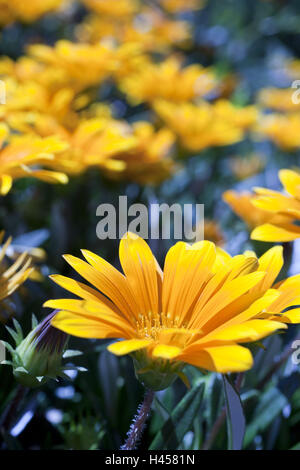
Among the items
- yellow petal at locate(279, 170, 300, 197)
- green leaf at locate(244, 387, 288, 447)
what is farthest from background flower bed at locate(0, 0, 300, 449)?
yellow petal at locate(279, 170, 300, 197)

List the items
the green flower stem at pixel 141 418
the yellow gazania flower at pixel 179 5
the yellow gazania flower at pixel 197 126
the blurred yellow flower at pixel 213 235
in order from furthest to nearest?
the yellow gazania flower at pixel 179 5
the yellow gazania flower at pixel 197 126
the blurred yellow flower at pixel 213 235
the green flower stem at pixel 141 418

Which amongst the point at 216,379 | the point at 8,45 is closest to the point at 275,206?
the point at 216,379

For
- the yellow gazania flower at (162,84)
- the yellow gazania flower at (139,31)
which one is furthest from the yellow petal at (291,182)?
the yellow gazania flower at (139,31)

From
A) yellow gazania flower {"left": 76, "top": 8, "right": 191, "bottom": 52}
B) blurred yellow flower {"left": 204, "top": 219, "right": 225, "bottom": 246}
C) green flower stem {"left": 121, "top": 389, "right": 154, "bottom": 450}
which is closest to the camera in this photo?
green flower stem {"left": 121, "top": 389, "right": 154, "bottom": 450}

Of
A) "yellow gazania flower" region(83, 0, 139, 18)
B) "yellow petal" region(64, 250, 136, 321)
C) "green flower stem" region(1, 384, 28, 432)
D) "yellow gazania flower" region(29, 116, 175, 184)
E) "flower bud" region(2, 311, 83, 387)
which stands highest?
"yellow gazania flower" region(83, 0, 139, 18)

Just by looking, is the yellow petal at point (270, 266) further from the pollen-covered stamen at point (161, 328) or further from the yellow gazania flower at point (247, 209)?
the yellow gazania flower at point (247, 209)

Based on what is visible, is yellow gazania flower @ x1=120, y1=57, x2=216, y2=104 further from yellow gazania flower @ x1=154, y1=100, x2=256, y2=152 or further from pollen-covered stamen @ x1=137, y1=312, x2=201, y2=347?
pollen-covered stamen @ x1=137, y1=312, x2=201, y2=347

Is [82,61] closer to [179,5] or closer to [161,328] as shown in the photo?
[161,328]
